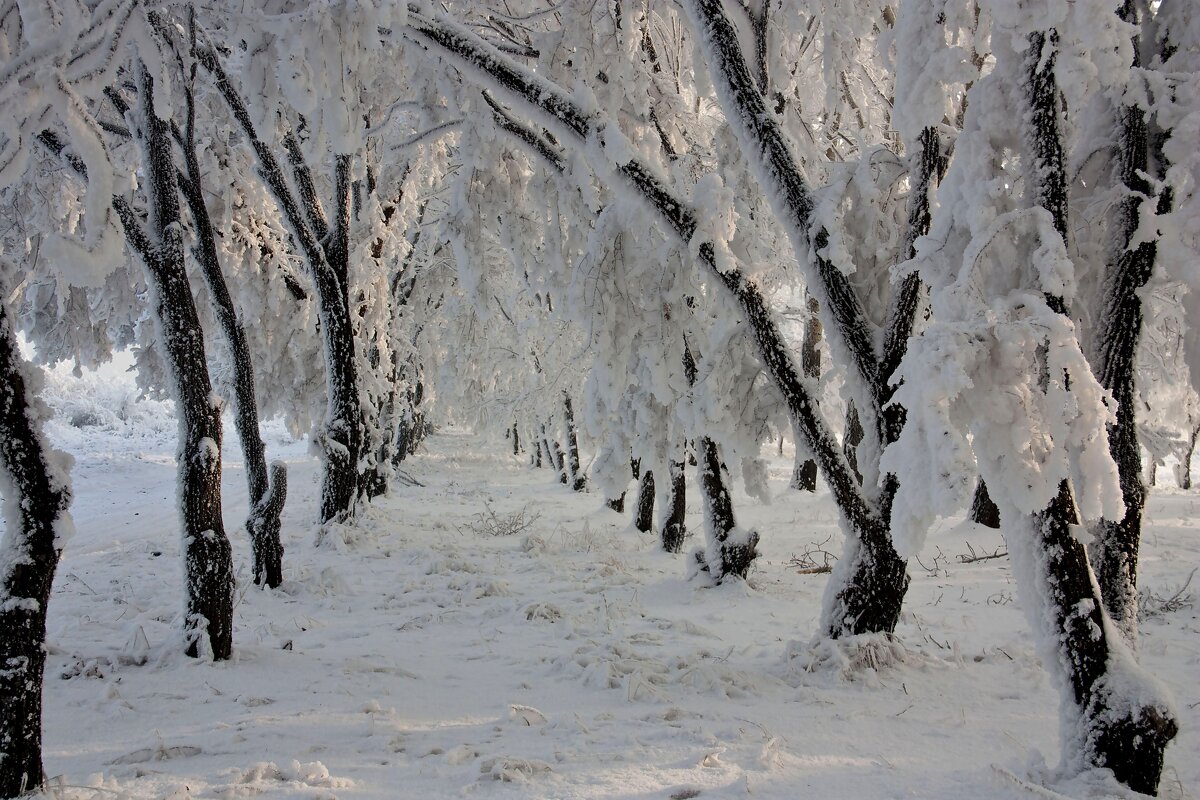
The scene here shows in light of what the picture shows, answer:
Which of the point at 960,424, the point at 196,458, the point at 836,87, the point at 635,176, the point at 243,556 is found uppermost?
the point at 836,87

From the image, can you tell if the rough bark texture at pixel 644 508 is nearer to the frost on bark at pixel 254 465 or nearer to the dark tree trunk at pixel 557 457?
the frost on bark at pixel 254 465

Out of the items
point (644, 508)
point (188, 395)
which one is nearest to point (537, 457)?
point (644, 508)

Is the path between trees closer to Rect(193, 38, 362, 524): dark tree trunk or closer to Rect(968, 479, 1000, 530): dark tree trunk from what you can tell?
Rect(193, 38, 362, 524): dark tree trunk

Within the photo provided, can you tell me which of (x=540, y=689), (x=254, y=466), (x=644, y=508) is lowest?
(x=540, y=689)

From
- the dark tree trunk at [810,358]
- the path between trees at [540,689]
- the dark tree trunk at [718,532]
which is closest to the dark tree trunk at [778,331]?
the path between trees at [540,689]

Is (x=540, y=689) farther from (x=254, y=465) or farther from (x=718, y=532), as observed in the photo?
(x=254, y=465)

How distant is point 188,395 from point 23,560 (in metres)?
2.10

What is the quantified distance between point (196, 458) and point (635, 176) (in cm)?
332

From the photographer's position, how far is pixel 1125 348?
3533mm

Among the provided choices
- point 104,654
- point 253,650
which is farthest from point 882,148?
point 104,654

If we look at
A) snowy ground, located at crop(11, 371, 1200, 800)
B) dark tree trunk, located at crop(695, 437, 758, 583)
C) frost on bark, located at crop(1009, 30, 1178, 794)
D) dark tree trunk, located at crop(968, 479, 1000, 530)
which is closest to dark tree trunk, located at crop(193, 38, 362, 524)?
snowy ground, located at crop(11, 371, 1200, 800)

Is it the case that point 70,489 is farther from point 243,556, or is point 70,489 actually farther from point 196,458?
point 243,556

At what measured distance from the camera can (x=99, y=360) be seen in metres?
10.6

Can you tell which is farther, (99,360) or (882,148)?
(99,360)
